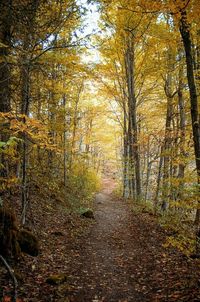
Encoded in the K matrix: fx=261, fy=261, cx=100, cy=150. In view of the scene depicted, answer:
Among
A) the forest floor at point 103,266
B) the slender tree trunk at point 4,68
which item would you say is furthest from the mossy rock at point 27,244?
the slender tree trunk at point 4,68

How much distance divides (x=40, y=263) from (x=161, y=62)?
9.98 meters

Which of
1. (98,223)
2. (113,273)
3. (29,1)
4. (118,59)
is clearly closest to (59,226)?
(98,223)

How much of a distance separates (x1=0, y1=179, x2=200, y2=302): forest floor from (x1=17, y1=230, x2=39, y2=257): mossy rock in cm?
21

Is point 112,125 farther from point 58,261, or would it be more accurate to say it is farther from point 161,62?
point 58,261

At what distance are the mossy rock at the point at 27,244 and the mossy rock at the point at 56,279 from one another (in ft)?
3.85

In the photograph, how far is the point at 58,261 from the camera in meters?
6.62

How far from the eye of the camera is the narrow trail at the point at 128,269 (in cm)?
508

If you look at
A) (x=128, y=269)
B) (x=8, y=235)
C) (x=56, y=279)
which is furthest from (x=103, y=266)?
(x=8, y=235)

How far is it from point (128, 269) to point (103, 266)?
65 centimetres

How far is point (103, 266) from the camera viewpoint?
264 inches

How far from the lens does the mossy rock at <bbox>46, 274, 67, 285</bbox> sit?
17.5 ft

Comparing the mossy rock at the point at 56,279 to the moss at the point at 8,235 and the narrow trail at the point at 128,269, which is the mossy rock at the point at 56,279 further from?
the moss at the point at 8,235

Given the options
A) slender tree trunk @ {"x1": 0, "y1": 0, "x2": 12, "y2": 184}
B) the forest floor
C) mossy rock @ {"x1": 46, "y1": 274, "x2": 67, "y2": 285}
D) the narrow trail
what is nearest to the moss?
the forest floor

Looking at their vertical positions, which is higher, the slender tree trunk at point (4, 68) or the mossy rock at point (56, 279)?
the slender tree trunk at point (4, 68)
